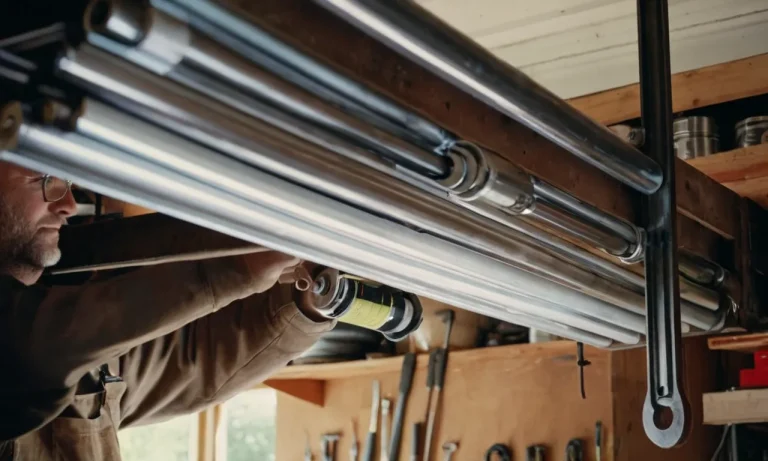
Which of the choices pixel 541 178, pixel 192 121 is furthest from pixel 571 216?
pixel 192 121

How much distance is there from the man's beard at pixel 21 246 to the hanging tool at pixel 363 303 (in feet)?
1.45

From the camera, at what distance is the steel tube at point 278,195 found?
0.67m

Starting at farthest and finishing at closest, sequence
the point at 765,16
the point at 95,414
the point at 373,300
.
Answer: the point at 765,16
the point at 95,414
the point at 373,300

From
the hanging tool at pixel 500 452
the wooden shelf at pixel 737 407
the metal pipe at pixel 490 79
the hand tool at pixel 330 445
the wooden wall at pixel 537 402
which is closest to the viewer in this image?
the metal pipe at pixel 490 79

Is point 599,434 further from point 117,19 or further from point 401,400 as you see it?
point 117,19

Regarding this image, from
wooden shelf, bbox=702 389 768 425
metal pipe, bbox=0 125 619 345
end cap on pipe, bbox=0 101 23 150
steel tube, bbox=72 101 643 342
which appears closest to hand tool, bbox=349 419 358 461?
wooden shelf, bbox=702 389 768 425

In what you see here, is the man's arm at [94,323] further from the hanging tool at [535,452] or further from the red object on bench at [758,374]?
the hanging tool at [535,452]

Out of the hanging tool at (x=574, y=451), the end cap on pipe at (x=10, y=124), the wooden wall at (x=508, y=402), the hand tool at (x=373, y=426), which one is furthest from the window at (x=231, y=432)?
the end cap on pipe at (x=10, y=124)

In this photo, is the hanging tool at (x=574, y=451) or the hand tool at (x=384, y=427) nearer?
the hanging tool at (x=574, y=451)

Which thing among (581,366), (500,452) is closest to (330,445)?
(500,452)

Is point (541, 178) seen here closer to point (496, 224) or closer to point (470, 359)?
point (496, 224)

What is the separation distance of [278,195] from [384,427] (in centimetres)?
207

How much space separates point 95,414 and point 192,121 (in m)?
1.17

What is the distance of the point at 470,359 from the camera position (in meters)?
2.60
